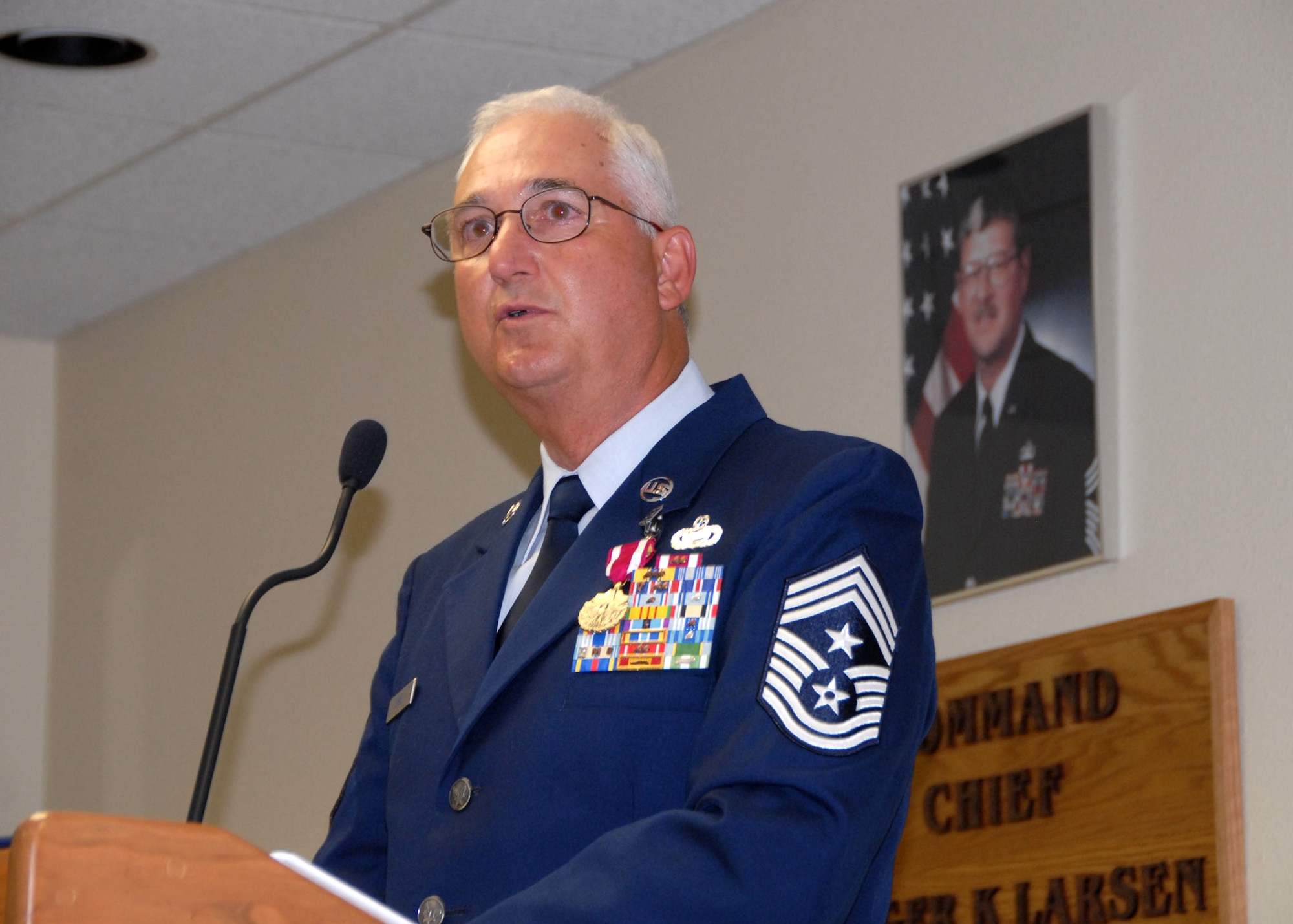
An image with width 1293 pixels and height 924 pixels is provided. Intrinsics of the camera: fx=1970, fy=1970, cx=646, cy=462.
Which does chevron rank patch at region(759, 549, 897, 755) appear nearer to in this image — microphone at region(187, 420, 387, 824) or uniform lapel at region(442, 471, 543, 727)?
uniform lapel at region(442, 471, 543, 727)

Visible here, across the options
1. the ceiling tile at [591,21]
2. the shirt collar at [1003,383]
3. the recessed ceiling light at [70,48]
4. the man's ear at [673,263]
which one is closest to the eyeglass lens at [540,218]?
the man's ear at [673,263]

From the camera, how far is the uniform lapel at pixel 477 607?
1.95m

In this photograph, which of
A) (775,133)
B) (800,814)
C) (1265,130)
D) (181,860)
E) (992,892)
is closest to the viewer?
(181,860)

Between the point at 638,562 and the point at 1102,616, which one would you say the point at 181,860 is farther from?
the point at 1102,616

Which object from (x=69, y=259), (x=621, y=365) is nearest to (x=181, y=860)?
(x=621, y=365)

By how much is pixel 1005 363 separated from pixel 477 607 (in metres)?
1.41

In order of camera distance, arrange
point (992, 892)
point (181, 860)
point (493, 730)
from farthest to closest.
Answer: point (992, 892), point (493, 730), point (181, 860)

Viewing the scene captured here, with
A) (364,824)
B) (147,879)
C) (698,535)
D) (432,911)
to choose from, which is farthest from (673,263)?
(147,879)

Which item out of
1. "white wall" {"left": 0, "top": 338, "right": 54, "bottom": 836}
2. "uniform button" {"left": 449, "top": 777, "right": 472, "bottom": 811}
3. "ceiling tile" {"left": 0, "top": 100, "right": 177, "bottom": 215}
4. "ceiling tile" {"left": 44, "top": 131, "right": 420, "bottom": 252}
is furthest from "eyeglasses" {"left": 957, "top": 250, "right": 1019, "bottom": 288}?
"white wall" {"left": 0, "top": 338, "right": 54, "bottom": 836}

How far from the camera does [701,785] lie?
1.59 metres

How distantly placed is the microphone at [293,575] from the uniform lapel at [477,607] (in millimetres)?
178

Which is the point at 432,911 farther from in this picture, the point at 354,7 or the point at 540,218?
the point at 354,7

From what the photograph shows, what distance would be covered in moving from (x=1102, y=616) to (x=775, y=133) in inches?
50.9

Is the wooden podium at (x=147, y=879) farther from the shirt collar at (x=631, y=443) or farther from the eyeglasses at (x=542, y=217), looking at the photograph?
the eyeglasses at (x=542, y=217)
